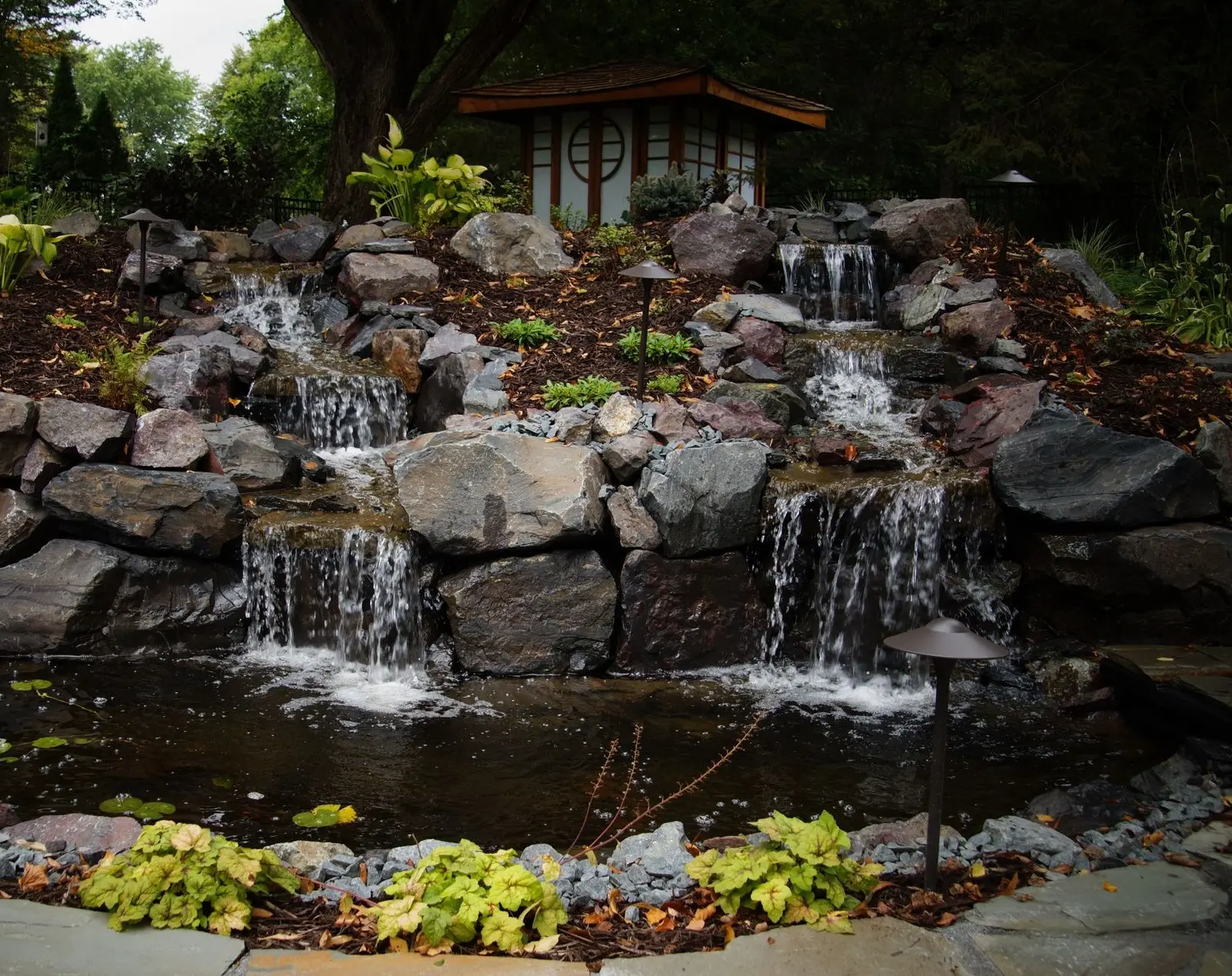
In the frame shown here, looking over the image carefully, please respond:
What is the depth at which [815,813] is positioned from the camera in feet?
15.4

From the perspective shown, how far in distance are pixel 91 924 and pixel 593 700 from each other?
341 centimetres

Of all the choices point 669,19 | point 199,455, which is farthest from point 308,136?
point 199,455

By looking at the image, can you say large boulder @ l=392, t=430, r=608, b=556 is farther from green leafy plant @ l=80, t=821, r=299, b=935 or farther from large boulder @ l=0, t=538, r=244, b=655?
green leafy plant @ l=80, t=821, r=299, b=935

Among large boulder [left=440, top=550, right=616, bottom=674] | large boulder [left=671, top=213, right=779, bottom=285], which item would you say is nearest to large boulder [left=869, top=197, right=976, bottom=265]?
large boulder [left=671, top=213, right=779, bottom=285]

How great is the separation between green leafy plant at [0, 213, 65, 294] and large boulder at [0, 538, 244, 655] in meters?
3.85

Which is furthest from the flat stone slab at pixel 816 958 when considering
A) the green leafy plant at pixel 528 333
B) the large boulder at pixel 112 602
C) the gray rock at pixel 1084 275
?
the gray rock at pixel 1084 275

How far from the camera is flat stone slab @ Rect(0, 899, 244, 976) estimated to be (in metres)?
2.80

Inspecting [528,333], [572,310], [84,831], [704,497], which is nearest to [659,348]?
[528,333]

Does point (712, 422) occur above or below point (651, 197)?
below

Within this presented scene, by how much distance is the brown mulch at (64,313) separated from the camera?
764 centimetres

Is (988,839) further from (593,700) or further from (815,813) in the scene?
(593,700)

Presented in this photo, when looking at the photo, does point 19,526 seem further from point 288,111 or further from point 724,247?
point 288,111

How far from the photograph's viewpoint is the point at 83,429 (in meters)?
6.79

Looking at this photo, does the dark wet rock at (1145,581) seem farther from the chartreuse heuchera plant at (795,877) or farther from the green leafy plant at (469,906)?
the green leafy plant at (469,906)
